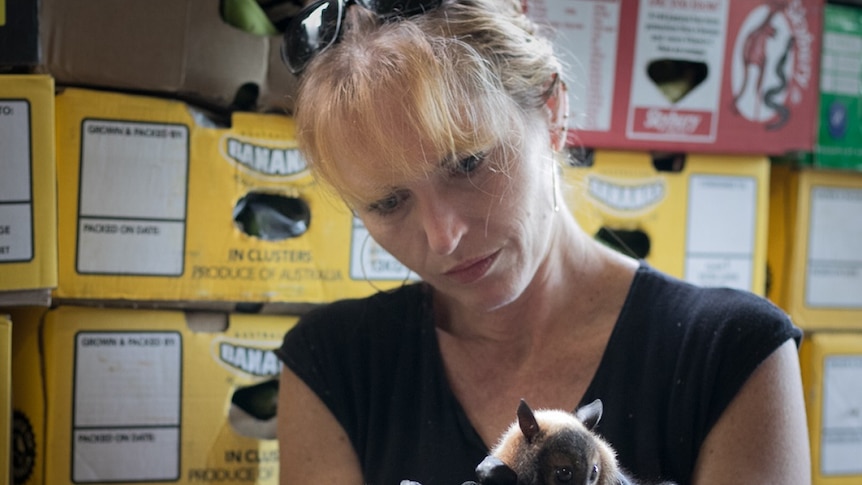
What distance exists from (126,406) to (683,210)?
23.3 inches

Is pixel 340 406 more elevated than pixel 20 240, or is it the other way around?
pixel 20 240

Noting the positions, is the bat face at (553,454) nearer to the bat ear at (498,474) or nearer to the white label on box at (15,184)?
the bat ear at (498,474)

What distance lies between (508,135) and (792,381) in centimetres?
27

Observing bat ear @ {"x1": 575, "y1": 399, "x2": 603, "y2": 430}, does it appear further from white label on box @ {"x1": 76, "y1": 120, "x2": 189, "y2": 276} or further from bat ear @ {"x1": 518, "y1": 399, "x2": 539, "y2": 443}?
white label on box @ {"x1": 76, "y1": 120, "x2": 189, "y2": 276}

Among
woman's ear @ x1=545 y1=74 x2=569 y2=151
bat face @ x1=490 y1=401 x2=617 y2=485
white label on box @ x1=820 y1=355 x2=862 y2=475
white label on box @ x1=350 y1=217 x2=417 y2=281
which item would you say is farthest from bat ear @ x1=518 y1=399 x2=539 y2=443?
white label on box @ x1=820 y1=355 x2=862 y2=475

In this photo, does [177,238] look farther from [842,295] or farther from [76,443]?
[842,295]

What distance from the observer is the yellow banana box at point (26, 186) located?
2.39 feet

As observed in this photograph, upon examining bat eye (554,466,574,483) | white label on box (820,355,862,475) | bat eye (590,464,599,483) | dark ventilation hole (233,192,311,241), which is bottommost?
white label on box (820,355,862,475)

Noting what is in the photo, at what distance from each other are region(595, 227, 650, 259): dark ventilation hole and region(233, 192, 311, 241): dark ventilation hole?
315mm

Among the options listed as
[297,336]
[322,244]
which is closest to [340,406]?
[297,336]

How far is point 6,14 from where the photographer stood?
743 millimetres

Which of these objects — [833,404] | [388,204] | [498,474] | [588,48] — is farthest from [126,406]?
[833,404]

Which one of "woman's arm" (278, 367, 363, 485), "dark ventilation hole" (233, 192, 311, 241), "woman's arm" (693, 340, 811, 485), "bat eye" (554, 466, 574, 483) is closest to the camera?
"bat eye" (554, 466, 574, 483)

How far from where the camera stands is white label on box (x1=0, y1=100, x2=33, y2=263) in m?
0.73
